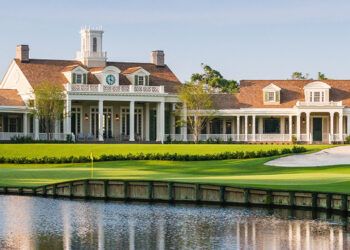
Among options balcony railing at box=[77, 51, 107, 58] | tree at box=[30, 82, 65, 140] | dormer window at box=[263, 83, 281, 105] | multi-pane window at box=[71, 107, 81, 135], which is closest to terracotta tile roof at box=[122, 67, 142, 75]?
balcony railing at box=[77, 51, 107, 58]

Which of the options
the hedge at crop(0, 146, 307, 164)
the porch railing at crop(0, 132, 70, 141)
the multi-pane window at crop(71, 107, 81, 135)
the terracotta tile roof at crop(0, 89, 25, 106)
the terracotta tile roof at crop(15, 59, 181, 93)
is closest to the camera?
the hedge at crop(0, 146, 307, 164)

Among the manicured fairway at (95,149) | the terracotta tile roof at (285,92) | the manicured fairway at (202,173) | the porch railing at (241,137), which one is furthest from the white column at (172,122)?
the manicured fairway at (202,173)

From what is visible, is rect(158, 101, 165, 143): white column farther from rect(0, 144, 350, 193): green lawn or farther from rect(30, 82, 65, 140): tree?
rect(0, 144, 350, 193): green lawn

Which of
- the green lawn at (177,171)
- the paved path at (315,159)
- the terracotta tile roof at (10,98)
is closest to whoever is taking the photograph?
the green lawn at (177,171)

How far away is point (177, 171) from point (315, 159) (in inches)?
445

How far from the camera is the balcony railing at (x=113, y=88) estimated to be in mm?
88125

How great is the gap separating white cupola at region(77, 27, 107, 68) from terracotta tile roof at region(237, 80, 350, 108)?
14153mm

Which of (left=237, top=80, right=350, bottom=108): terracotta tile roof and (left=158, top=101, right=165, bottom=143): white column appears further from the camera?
(left=237, top=80, right=350, bottom=108): terracotta tile roof

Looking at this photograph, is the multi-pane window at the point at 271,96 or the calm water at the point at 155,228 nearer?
the calm water at the point at 155,228

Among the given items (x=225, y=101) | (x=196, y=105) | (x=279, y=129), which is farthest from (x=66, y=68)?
(x=279, y=129)

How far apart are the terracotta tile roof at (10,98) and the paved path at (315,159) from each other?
1112 inches

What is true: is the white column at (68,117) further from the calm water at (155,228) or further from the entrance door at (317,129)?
the calm water at (155,228)

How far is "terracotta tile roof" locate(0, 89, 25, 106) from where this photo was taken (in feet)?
286

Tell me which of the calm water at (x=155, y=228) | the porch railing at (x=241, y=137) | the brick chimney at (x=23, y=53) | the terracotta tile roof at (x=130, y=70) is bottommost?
the calm water at (x=155, y=228)
